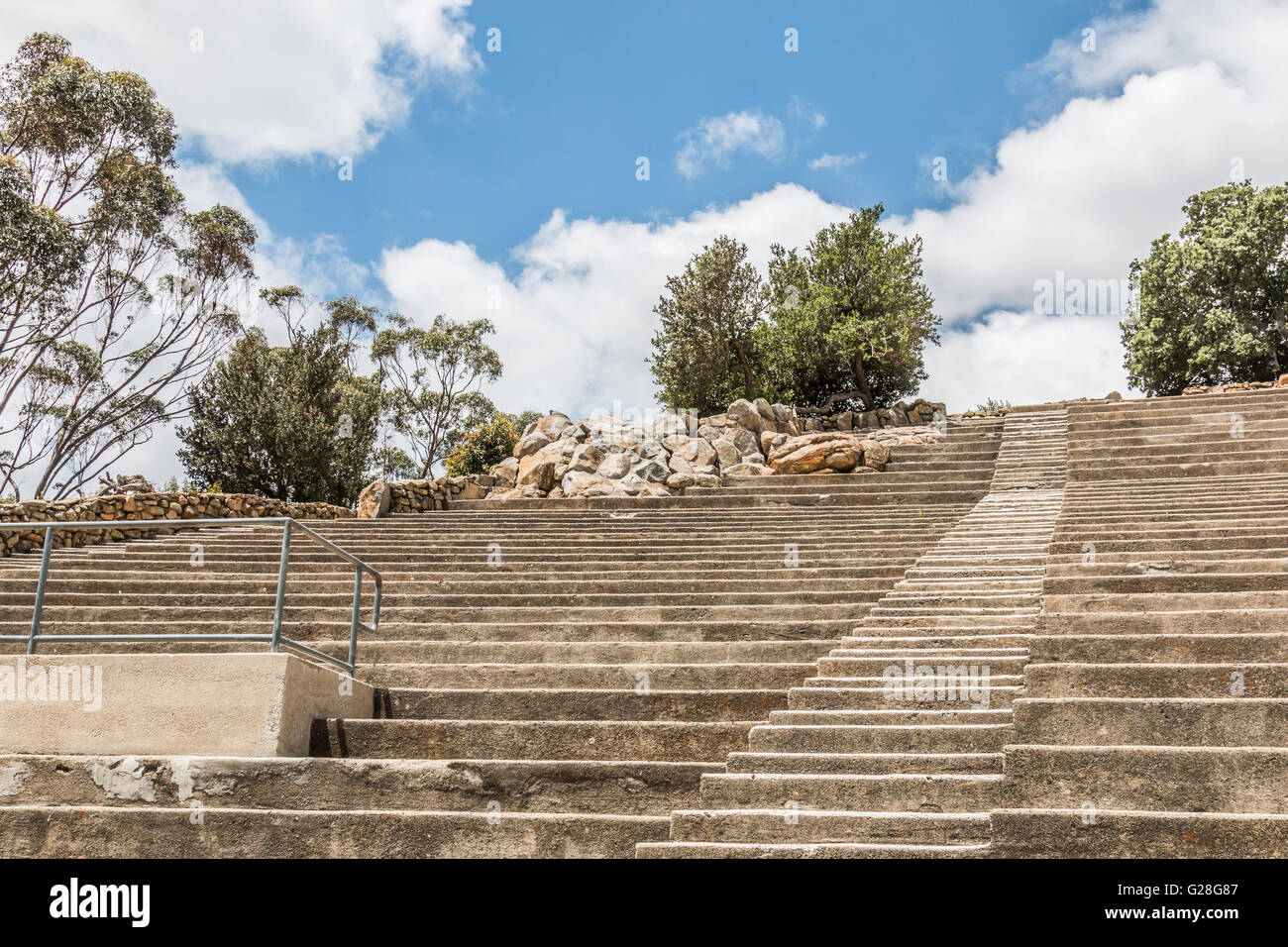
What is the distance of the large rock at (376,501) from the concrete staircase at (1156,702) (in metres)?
8.78

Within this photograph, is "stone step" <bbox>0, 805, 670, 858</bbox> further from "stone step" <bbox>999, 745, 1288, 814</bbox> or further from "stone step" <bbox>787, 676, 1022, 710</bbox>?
"stone step" <bbox>999, 745, 1288, 814</bbox>

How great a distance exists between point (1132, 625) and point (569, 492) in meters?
11.1

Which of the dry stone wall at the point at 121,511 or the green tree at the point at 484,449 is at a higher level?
the green tree at the point at 484,449

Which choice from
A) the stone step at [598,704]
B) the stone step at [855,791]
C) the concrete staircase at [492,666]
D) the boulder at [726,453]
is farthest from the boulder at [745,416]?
the stone step at [855,791]

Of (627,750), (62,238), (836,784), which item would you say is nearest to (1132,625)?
(836,784)

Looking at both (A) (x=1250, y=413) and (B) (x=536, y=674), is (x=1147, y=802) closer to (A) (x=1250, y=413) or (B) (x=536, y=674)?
(B) (x=536, y=674)

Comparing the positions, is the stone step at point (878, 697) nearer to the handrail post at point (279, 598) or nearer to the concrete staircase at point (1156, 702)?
the concrete staircase at point (1156, 702)

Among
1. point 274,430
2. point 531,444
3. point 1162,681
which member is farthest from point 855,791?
point 274,430

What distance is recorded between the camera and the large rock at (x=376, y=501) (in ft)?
42.0

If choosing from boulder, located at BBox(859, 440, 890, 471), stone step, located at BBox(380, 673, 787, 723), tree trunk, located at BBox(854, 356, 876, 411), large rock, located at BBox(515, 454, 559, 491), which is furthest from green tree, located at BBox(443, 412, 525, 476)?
stone step, located at BBox(380, 673, 787, 723)

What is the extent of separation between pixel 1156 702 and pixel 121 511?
36.9ft

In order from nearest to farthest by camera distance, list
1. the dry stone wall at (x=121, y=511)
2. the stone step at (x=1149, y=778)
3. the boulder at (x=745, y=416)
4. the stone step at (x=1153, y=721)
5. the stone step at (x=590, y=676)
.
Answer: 1. the stone step at (x=1149, y=778)
2. the stone step at (x=1153, y=721)
3. the stone step at (x=590, y=676)
4. the dry stone wall at (x=121, y=511)
5. the boulder at (x=745, y=416)

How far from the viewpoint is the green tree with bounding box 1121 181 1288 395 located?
23.0m

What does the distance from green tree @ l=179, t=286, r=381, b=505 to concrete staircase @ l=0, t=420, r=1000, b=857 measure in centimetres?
1021
